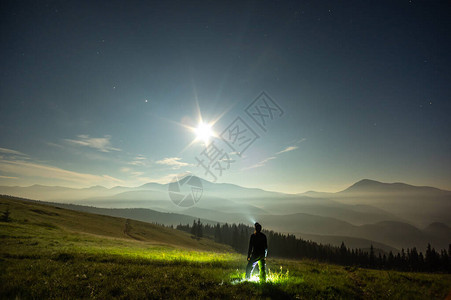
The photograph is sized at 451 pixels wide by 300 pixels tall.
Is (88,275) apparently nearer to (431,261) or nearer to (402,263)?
(431,261)

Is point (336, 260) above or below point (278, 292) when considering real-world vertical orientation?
below

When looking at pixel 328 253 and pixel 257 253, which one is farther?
pixel 328 253

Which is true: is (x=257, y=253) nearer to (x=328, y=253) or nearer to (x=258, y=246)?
(x=258, y=246)

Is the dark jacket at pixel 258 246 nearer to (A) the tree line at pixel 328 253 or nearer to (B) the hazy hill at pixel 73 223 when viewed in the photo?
(B) the hazy hill at pixel 73 223

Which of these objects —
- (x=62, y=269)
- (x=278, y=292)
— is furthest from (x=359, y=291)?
(x=62, y=269)

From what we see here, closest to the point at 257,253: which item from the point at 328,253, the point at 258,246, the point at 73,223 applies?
the point at 258,246

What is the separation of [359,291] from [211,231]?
188 m

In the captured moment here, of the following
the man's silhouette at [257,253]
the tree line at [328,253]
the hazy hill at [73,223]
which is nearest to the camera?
the man's silhouette at [257,253]

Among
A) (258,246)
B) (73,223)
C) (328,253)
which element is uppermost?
(258,246)

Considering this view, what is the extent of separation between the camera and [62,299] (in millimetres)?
6730

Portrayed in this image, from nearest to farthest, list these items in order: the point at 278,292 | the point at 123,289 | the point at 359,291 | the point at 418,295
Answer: the point at 123,289, the point at 278,292, the point at 418,295, the point at 359,291

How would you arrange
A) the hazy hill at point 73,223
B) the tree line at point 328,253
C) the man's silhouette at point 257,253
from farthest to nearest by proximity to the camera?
1. the tree line at point 328,253
2. the hazy hill at point 73,223
3. the man's silhouette at point 257,253

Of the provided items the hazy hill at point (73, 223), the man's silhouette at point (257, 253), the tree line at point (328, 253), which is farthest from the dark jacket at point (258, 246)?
the tree line at point (328, 253)

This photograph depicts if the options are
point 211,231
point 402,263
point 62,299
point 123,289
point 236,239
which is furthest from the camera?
point 211,231
